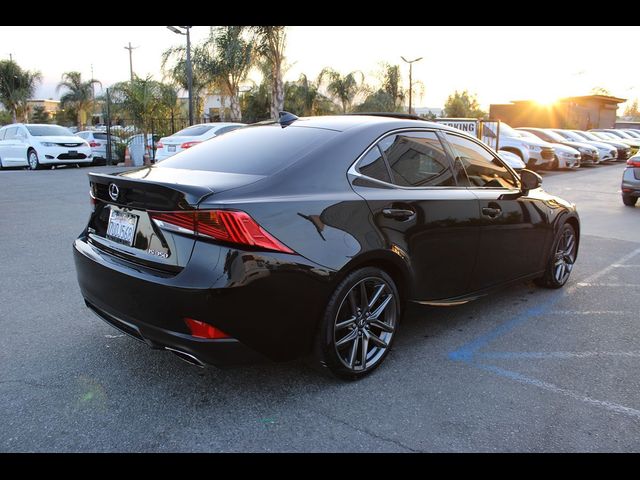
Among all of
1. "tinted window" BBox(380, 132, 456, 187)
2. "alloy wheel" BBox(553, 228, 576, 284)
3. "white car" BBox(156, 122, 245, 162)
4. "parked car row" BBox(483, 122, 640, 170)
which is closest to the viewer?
"tinted window" BBox(380, 132, 456, 187)

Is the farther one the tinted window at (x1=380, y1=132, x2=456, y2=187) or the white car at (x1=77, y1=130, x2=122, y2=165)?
the white car at (x1=77, y1=130, x2=122, y2=165)

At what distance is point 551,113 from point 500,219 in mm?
51640

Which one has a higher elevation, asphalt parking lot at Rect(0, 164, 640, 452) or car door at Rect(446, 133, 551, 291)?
car door at Rect(446, 133, 551, 291)

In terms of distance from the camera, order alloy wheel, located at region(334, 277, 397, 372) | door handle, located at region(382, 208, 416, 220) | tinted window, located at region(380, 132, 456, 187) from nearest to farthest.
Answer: alloy wheel, located at region(334, 277, 397, 372) → door handle, located at region(382, 208, 416, 220) → tinted window, located at region(380, 132, 456, 187)

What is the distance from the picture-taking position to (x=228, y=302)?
2656 millimetres

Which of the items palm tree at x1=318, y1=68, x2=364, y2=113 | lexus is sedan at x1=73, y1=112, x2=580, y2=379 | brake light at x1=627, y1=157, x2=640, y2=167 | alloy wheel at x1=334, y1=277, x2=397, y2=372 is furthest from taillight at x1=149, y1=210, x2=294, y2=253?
palm tree at x1=318, y1=68, x2=364, y2=113

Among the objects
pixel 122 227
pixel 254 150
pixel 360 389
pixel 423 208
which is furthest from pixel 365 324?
pixel 122 227

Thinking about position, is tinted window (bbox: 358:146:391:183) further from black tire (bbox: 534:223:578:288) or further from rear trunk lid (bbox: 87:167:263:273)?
black tire (bbox: 534:223:578:288)

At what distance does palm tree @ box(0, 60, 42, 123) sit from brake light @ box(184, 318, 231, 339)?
50235 millimetres

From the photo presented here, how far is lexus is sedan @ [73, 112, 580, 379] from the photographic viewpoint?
A: 269 cm

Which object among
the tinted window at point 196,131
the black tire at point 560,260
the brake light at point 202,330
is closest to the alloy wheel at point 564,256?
the black tire at point 560,260

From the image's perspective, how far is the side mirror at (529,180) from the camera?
14.8 ft

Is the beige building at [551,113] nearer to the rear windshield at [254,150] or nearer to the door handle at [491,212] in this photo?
the door handle at [491,212]
